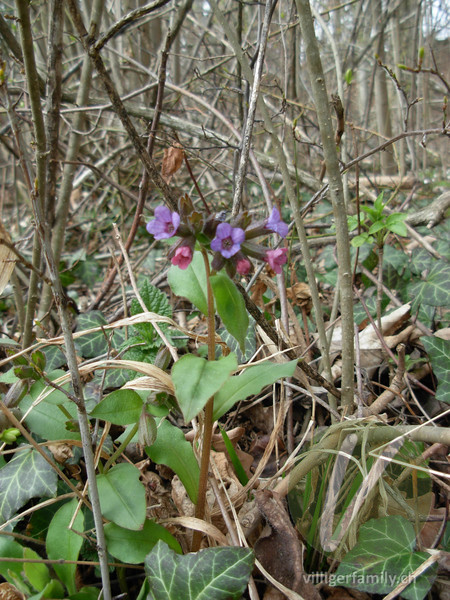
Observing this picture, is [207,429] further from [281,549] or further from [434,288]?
[434,288]

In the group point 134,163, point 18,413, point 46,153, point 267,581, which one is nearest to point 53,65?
point 46,153

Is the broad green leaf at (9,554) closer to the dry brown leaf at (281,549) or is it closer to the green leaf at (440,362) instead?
the dry brown leaf at (281,549)

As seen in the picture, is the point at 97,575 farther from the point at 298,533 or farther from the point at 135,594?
the point at 298,533

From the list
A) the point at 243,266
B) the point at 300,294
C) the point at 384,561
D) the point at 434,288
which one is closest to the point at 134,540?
the point at 384,561

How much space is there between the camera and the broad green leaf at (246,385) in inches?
38.7

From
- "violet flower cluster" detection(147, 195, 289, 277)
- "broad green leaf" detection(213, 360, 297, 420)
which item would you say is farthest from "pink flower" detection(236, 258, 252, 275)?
"broad green leaf" detection(213, 360, 297, 420)

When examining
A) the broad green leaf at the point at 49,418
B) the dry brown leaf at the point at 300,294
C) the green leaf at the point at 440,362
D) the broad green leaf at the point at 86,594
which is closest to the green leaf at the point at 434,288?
the green leaf at the point at 440,362

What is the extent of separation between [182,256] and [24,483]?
75 centimetres

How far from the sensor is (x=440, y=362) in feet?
4.88

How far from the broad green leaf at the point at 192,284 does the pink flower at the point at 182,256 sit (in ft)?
0.34

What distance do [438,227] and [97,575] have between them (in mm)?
2309

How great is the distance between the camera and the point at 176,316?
217 cm

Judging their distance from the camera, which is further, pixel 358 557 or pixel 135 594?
pixel 135 594

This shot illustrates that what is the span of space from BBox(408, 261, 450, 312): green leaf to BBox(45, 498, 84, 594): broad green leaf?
1411 millimetres
